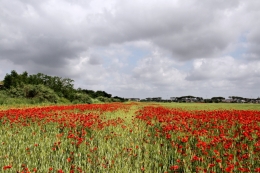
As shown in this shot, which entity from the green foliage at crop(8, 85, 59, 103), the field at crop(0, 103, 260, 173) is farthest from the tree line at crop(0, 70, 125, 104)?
the field at crop(0, 103, 260, 173)

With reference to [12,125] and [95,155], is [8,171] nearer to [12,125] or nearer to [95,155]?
[95,155]

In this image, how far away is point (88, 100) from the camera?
5947cm

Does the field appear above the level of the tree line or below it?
below

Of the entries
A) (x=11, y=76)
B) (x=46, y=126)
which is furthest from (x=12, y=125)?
(x=11, y=76)

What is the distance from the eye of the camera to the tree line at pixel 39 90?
44.3 metres

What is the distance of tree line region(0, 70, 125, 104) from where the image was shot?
4428cm

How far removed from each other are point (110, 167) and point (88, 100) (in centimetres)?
5540

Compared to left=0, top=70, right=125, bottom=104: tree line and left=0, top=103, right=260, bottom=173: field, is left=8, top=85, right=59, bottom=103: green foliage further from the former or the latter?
left=0, top=103, right=260, bottom=173: field

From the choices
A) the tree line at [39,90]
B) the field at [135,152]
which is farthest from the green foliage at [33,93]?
the field at [135,152]

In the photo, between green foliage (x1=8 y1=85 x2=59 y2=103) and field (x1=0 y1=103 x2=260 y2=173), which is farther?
green foliage (x1=8 y1=85 x2=59 y2=103)

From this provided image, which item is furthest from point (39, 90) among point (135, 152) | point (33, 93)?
point (135, 152)

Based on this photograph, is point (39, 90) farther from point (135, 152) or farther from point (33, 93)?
point (135, 152)

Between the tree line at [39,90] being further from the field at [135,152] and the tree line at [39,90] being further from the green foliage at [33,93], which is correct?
the field at [135,152]

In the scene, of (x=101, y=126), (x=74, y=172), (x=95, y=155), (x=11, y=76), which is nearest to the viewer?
(x=74, y=172)
